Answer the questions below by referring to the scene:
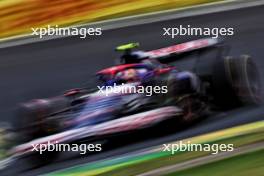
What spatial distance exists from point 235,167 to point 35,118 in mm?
1413

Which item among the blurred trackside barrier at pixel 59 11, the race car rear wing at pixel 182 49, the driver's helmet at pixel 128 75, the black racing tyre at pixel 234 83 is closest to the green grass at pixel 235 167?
the black racing tyre at pixel 234 83

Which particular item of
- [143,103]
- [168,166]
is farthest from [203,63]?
[168,166]

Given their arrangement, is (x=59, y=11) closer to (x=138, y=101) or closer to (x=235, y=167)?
(x=138, y=101)

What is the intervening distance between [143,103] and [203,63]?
0.61 m

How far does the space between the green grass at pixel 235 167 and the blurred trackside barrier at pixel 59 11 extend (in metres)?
3.40

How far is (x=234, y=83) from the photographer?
194 inches

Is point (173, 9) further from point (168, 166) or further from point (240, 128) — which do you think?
point (168, 166)

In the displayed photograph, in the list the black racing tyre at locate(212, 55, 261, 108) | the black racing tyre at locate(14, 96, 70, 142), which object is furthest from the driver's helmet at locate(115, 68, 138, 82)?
the black racing tyre at locate(212, 55, 261, 108)

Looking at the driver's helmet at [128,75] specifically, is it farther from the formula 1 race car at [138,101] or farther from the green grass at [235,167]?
the green grass at [235,167]

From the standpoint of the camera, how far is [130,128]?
4.69 metres

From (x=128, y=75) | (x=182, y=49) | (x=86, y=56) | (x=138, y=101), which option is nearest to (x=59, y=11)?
(x=86, y=56)

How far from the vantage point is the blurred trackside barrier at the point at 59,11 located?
730 centimetres

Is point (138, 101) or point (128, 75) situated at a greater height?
point (128, 75)

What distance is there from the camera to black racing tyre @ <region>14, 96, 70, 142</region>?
15.1 feet
